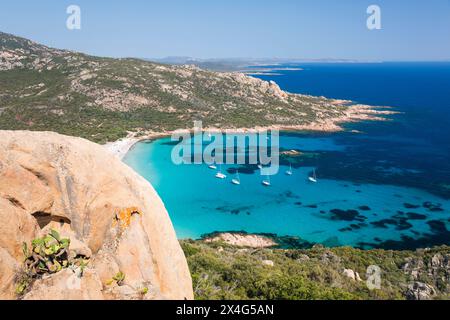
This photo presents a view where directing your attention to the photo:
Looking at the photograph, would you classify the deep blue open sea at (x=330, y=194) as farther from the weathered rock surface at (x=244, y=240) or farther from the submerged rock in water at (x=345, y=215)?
the weathered rock surface at (x=244, y=240)

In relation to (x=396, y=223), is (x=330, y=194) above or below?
above

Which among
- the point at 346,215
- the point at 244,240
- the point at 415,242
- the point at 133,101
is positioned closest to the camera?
the point at 244,240

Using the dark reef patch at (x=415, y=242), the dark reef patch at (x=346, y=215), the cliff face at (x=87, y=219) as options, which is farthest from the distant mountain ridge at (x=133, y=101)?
the cliff face at (x=87, y=219)

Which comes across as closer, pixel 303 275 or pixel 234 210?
pixel 303 275

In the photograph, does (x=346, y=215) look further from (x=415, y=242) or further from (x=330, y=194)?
(x=415, y=242)

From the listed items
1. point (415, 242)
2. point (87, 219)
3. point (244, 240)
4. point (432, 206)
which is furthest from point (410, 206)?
point (87, 219)

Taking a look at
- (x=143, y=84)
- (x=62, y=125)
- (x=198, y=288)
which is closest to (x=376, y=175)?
(x=198, y=288)

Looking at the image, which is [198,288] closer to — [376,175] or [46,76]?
[376,175]
